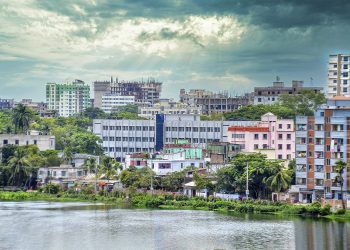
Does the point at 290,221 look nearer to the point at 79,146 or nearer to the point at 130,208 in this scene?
the point at 130,208

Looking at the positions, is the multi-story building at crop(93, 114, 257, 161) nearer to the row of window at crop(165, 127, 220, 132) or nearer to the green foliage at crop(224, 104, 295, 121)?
the row of window at crop(165, 127, 220, 132)

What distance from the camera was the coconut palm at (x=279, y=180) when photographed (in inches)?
3091

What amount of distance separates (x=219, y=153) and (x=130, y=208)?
2109 centimetres

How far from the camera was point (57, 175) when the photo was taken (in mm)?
99125

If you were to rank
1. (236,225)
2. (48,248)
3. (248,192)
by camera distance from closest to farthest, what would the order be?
1. (48,248)
2. (236,225)
3. (248,192)

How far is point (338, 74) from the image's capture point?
120m

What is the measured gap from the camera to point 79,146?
124812 millimetres

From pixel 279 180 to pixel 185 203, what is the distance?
9012 millimetres

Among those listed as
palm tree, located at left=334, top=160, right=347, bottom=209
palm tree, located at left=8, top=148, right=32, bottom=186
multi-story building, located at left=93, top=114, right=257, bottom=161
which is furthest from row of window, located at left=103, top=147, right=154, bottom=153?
palm tree, located at left=334, top=160, right=347, bottom=209

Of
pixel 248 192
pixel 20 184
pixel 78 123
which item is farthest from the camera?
pixel 78 123

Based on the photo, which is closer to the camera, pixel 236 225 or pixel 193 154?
pixel 236 225

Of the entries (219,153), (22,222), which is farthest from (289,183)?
(22,222)

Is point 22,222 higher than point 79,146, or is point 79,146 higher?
point 79,146

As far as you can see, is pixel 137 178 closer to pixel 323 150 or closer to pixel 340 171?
pixel 323 150
